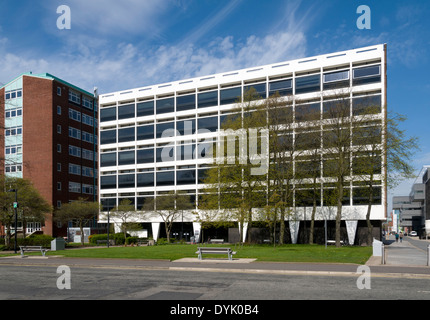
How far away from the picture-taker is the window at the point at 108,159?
72.1 m

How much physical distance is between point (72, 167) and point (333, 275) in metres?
66.7

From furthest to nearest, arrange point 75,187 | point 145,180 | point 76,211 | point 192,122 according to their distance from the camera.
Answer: point 75,187 < point 145,180 < point 192,122 < point 76,211

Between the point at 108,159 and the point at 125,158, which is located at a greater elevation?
the point at 125,158

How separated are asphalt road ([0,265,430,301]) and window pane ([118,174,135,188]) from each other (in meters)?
52.8

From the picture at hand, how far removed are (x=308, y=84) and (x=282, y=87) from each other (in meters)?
3.91

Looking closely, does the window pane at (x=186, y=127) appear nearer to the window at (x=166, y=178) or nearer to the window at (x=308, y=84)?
the window at (x=166, y=178)

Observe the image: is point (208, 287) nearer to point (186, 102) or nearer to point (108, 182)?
point (186, 102)

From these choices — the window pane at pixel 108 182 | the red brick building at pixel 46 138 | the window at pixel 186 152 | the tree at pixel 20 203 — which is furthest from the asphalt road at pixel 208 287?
the red brick building at pixel 46 138

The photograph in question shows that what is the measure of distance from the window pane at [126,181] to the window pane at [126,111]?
10668 millimetres

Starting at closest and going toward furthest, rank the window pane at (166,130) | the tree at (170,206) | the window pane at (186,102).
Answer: the tree at (170,206)
the window pane at (186,102)
the window pane at (166,130)

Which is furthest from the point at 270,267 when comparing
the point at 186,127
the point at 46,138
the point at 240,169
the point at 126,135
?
the point at 46,138

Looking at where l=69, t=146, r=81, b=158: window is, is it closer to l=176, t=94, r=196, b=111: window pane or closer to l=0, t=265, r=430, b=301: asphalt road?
l=176, t=94, r=196, b=111: window pane

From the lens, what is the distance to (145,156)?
6931cm
